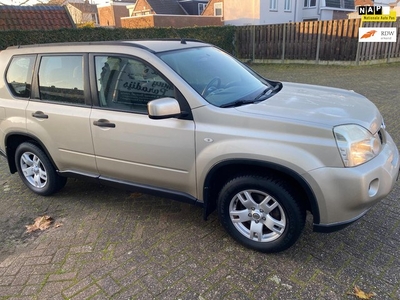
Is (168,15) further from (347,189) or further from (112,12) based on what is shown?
(347,189)

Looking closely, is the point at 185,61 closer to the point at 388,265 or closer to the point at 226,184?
the point at 226,184

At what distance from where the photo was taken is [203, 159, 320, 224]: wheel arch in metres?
2.52

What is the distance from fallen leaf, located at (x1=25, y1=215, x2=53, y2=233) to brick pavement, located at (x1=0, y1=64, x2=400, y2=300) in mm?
88

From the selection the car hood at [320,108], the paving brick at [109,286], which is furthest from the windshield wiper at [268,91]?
the paving brick at [109,286]

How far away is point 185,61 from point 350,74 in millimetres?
11842

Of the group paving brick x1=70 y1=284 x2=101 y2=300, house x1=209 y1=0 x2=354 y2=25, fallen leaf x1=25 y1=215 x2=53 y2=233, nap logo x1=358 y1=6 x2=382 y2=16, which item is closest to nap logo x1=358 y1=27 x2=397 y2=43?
nap logo x1=358 y1=6 x2=382 y2=16

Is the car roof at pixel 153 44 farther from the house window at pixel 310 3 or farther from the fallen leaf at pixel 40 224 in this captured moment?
the house window at pixel 310 3

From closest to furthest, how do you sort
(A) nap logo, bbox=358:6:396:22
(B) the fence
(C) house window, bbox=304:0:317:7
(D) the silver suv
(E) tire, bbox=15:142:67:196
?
1. (D) the silver suv
2. (E) tire, bbox=15:142:67:196
3. (A) nap logo, bbox=358:6:396:22
4. (B) the fence
5. (C) house window, bbox=304:0:317:7

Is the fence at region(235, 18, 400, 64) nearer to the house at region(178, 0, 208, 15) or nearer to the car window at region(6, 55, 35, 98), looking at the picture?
the car window at region(6, 55, 35, 98)

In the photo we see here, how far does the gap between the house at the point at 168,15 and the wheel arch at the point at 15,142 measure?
83.7 feet

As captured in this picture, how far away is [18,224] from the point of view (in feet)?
11.9

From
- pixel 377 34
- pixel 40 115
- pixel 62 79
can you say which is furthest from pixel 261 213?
pixel 377 34

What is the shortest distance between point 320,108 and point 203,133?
3.40 ft

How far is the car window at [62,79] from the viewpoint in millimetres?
3494
